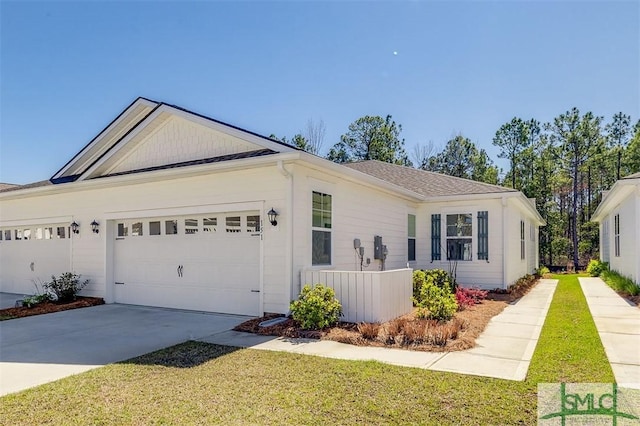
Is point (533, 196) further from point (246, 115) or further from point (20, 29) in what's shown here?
point (20, 29)

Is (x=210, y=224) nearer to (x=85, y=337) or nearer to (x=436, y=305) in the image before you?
(x=85, y=337)

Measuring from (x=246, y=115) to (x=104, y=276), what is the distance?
56.9 ft

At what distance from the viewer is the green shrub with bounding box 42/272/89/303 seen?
11.1m

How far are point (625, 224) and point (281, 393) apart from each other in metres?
13.5

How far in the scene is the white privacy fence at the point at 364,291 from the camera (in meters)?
7.79

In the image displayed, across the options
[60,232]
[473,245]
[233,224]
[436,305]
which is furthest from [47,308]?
[473,245]

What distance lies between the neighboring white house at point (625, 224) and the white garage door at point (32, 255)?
15011mm

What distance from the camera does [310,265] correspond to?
342 inches

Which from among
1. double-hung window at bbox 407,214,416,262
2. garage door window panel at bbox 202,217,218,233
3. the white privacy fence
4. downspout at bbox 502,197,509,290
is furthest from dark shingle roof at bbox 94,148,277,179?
downspout at bbox 502,197,509,290

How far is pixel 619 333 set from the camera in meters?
7.11

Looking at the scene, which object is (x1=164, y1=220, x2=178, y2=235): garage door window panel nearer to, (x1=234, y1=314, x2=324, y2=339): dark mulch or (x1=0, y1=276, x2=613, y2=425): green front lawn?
(x1=234, y1=314, x2=324, y2=339): dark mulch

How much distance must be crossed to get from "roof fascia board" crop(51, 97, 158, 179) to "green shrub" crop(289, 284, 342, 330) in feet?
21.4

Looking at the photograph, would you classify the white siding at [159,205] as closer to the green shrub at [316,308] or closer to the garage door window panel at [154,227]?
the garage door window panel at [154,227]

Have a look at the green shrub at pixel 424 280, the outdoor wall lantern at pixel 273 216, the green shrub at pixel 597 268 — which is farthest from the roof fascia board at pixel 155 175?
the green shrub at pixel 597 268
